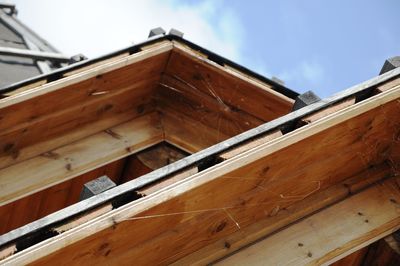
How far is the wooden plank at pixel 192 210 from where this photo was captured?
334 centimetres

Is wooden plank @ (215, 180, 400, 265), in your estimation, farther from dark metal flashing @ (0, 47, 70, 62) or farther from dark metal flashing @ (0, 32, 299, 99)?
dark metal flashing @ (0, 47, 70, 62)

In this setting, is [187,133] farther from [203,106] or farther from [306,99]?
[306,99]

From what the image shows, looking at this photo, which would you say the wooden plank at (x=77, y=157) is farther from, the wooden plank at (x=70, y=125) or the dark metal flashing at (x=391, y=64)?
the dark metal flashing at (x=391, y=64)

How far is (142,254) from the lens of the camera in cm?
374

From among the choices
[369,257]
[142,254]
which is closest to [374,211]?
[369,257]

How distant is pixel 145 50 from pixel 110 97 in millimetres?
524

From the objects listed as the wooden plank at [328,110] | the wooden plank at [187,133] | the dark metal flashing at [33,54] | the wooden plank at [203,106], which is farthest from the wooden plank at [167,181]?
the dark metal flashing at [33,54]

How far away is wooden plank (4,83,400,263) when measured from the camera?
10.9ft

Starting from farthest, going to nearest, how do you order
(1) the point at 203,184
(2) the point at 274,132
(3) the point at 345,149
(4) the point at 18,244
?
1. (3) the point at 345,149
2. (2) the point at 274,132
3. (1) the point at 203,184
4. (4) the point at 18,244

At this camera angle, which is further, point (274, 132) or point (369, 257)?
point (369, 257)

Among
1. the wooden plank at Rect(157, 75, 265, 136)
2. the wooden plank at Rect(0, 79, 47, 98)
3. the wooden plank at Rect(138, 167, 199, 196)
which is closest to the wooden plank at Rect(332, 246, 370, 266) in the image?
the wooden plank at Rect(138, 167, 199, 196)

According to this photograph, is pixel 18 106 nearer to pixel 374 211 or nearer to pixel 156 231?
pixel 156 231

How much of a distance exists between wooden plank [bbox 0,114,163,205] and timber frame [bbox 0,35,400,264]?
0.70 m

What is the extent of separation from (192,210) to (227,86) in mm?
2335
